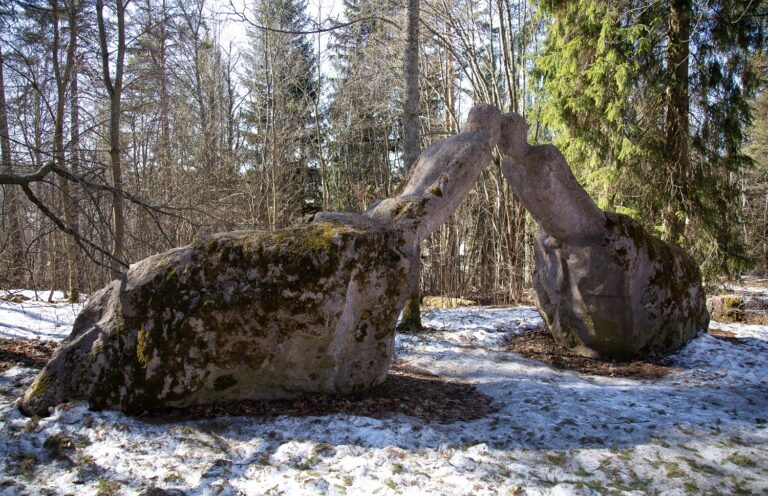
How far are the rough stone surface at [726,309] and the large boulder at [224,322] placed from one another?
8.32 metres

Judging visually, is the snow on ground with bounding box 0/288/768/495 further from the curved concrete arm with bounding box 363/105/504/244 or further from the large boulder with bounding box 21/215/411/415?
the curved concrete arm with bounding box 363/105/504/244

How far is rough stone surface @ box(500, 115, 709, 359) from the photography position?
5.81m

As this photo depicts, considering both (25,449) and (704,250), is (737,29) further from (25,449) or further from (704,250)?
(25,449)

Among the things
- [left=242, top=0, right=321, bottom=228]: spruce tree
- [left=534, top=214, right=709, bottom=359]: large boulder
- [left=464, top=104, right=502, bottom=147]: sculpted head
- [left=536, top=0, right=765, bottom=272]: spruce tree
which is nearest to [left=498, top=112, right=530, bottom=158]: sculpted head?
[left=464, top=104, right=502, bottom=147]: sculpted head

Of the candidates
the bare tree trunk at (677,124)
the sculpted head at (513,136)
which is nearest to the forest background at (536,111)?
the bare tree trunk at (677,124)

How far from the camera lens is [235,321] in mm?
3730

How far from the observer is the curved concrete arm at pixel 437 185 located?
436 cm

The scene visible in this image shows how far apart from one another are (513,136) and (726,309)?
6585 mm

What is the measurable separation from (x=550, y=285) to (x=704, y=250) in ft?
13.8

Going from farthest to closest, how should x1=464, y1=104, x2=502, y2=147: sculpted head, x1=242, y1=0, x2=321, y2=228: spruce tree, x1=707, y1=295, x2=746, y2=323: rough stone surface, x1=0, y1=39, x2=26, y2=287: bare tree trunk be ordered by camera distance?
x1=242, y1=0, x2=321, y2=228: spruce tree
x1=707, y1=295, x2=746, y2=323: rough stone surface
x1=0, y1=39, x2=26, y2=287: bare tree trunk
x1=464, y1=104, x2=502, y2=147: sculpted head

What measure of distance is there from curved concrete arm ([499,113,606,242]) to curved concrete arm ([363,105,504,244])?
600 mm

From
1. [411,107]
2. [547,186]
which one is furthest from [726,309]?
[411,107]

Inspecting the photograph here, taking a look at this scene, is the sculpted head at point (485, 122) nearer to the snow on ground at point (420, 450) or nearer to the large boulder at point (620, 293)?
the large boulder at point (620, 293)

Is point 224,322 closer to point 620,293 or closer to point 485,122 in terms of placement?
point 485,122
